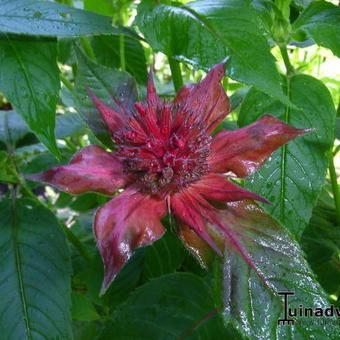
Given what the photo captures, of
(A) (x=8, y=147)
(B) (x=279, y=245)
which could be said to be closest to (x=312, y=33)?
(B) (x=279, y=245)

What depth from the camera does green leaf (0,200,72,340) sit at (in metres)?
0.48

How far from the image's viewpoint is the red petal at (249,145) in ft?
1.34

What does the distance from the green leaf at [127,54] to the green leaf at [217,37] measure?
0.23 m

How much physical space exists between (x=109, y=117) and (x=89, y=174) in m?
0.07

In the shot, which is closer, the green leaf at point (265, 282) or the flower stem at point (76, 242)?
the green leaf at point (265, 282)

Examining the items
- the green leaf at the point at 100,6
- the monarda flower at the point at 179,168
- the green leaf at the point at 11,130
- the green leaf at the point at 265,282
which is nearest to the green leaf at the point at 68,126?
the green leaf at the point at 11,130

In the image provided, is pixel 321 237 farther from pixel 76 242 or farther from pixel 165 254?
pixel 76 242

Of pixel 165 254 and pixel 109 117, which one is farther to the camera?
pixel 165 254

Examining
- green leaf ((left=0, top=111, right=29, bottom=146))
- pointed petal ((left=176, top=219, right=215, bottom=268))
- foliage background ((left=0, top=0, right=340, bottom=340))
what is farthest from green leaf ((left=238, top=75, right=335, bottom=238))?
green leaf ((left=0, top=111, right=29, bottom=146))

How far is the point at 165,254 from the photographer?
60 cm

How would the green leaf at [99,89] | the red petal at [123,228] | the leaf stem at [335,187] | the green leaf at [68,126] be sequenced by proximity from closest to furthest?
the red petal at [123,228], the green leaf at [99,89], the leaf stem at [335,187], the green leaf at [68,126]

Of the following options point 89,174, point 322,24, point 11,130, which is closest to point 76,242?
point 11,130

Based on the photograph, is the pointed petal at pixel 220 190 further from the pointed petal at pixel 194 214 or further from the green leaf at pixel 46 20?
the green leaf at pixel 46 20

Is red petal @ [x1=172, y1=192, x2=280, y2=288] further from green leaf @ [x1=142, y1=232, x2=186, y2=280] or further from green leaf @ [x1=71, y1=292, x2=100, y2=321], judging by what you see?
green leaf @ [x1=71, y1=292, x2=100, y2=321]
